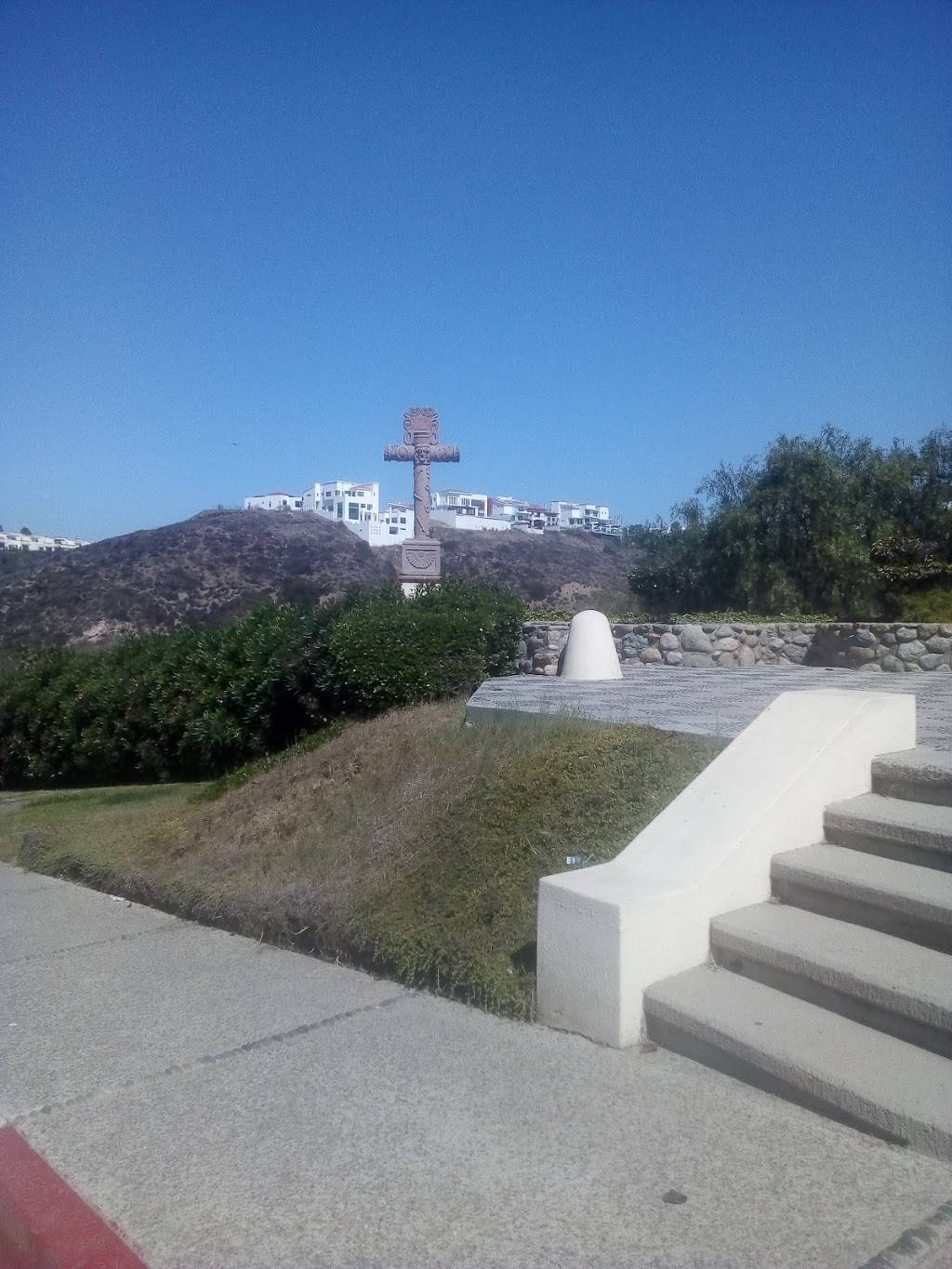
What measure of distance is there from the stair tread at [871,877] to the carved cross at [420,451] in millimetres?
18849

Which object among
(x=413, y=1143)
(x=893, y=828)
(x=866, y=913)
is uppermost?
(x=893, y=828)

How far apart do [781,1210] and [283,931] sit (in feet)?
10.5

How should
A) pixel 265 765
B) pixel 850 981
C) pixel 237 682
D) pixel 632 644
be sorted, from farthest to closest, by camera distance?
pixel 632 644
pixel 237 682
pixel 265 765
pixel 850 981

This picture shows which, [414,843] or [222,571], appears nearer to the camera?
[414,843]

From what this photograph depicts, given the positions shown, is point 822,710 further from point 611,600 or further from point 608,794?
point 611,600

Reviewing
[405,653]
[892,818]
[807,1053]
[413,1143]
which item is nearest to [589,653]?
[405,653]

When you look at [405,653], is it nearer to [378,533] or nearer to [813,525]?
[813,525]

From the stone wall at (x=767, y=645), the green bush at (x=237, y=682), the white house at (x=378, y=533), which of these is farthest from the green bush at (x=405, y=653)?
the white house at (x=378, y=533)

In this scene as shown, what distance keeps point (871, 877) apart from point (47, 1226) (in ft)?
10.1

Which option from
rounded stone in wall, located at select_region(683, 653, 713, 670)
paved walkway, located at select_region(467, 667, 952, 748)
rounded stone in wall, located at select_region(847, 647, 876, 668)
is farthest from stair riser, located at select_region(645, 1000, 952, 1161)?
rounded stone in wall, located at select_region(683, 653, 713, 670)

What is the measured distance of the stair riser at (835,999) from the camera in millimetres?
3434

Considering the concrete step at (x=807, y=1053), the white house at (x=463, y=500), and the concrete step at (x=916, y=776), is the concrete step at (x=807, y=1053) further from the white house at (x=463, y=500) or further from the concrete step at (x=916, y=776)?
the white house at (x=463, y=500)

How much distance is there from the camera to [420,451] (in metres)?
23.3

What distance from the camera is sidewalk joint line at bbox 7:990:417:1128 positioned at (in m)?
3.77
